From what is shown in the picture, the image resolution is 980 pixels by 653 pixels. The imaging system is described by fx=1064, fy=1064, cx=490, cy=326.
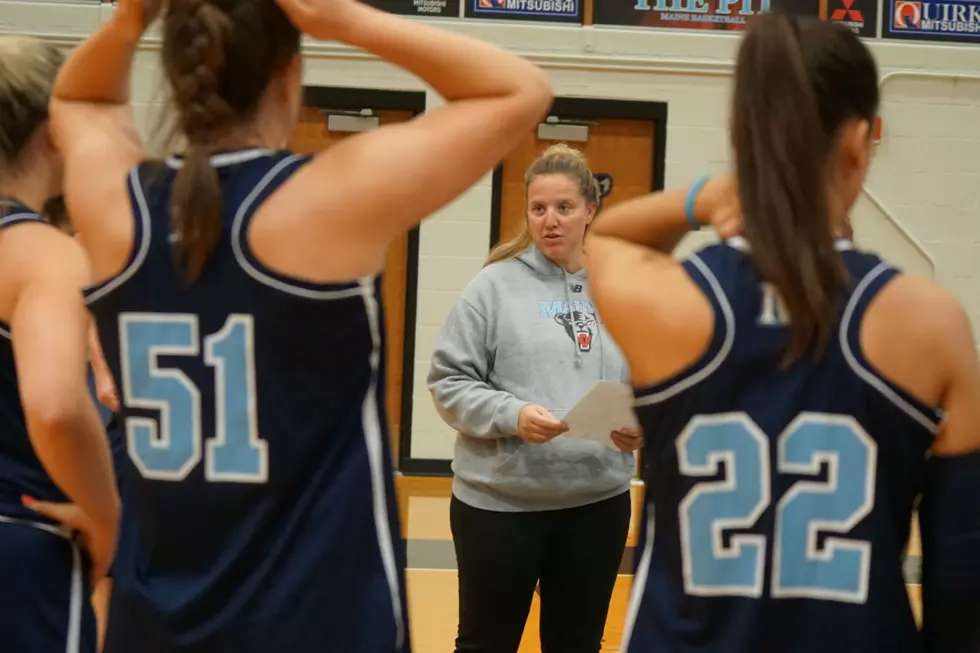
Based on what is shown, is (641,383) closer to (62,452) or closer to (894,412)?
(894,412)

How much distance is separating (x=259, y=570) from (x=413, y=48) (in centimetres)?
66

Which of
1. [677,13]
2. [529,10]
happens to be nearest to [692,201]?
[529,10]

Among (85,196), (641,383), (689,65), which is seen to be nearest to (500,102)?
(641,383)

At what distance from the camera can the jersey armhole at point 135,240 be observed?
1309mm

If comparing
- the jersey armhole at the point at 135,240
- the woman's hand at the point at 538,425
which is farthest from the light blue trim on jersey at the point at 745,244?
the woman's hand at the point at 538,425

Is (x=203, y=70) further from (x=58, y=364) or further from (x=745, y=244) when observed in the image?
(x=745, y=244)

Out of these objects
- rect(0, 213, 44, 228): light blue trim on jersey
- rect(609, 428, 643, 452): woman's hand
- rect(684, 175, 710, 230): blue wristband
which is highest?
rect(684, 175, 710, 230): blue wristband

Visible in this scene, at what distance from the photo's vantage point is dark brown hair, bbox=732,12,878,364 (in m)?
1.25

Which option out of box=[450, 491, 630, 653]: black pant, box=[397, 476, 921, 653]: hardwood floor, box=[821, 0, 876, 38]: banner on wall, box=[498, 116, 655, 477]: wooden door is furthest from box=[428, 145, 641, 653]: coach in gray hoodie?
box=[821, 0, 876, 38]: banner on wall

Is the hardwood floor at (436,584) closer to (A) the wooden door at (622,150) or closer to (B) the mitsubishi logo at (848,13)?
(A) the wooden door at (622,150)

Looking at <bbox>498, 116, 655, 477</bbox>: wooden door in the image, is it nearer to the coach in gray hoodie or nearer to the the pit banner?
the the pit banner

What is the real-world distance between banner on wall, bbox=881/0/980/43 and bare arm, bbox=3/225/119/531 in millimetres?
6840

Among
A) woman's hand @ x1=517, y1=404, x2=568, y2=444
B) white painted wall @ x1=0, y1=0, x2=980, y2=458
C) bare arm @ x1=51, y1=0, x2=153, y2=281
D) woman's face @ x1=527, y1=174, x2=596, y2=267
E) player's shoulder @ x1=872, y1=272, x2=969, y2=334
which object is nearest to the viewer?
player's shoulder @ x1=872, y1=272, x2=969, y2=334

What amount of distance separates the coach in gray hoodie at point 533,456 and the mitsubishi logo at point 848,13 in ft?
15.8
